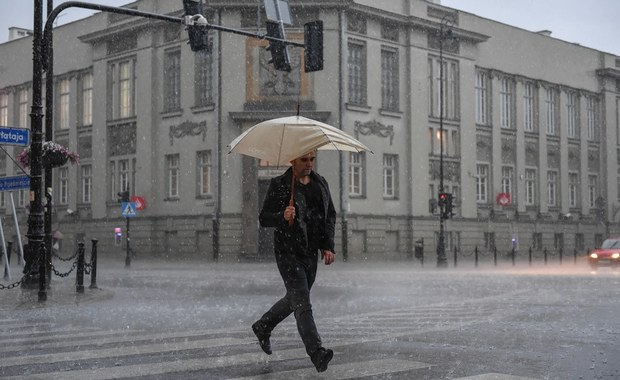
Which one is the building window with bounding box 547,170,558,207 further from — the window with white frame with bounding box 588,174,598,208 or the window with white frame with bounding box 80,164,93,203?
the window with white frame with bounding box 80,164,93,203

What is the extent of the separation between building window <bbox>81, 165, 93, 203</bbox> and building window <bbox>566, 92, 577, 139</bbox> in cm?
3013

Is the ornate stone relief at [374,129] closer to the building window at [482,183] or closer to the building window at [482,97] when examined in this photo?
the building window at [482,183]

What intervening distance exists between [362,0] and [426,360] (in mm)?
35042

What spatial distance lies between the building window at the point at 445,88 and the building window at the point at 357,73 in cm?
495

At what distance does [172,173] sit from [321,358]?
37115 mm

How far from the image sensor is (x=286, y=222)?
7.45 meters

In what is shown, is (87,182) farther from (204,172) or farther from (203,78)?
(203,78)

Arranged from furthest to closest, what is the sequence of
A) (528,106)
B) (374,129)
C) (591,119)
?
(591,119) < (528,106) < (374,129)

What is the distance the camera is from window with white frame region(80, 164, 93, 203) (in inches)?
1889

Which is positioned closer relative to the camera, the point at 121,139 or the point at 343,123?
the point at 343,123

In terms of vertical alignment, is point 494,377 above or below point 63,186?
below

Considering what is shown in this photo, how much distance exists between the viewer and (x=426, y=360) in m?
8.10

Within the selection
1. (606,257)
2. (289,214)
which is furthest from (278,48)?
(606,257)

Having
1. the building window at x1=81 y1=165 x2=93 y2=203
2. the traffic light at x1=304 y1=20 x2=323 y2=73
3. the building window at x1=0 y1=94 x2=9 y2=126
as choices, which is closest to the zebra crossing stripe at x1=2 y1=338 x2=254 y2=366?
the traffic light at x1=304 y1=20 x2=323 y2=73
